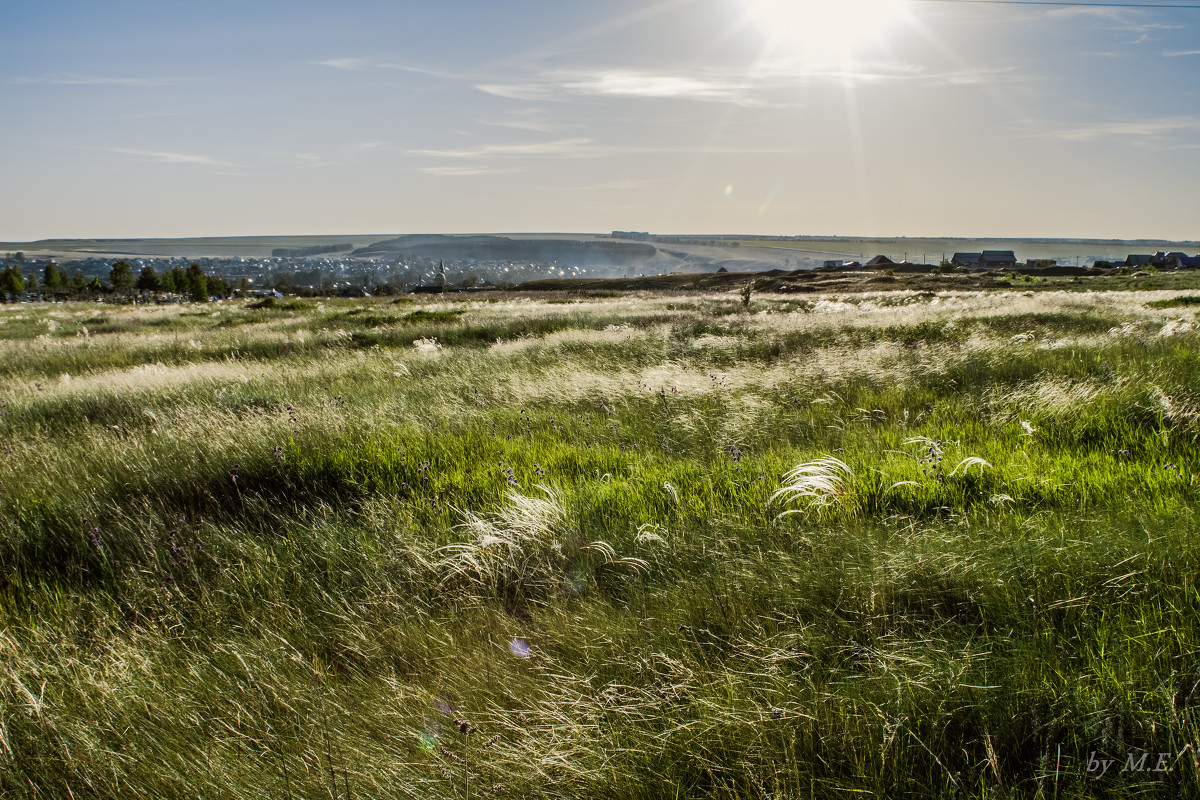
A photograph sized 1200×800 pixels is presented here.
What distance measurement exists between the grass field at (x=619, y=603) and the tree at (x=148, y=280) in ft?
336

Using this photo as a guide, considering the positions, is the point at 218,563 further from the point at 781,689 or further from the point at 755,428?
the point at 755,428

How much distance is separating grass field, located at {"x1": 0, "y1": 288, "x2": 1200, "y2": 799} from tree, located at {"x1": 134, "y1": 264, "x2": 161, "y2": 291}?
336 feet

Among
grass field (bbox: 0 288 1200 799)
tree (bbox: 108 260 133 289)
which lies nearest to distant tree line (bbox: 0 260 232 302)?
tree (bbox: 108 260 133 289)

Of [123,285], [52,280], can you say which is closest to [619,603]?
[123,285]

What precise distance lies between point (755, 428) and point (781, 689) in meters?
3.83

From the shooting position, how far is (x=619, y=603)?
3020 mm

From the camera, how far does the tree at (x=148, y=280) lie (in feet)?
292

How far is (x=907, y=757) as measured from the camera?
1908 mm

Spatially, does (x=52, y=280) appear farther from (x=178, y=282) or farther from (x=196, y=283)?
(x=196, y=283)

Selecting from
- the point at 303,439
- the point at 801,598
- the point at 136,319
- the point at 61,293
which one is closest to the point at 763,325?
the point at 303,439

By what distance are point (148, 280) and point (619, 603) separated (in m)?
110

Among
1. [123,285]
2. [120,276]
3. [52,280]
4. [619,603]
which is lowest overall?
[619,603]

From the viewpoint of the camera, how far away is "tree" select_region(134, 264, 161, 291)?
89062mm

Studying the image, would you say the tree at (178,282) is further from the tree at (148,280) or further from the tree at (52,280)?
the tree at (52,280)
